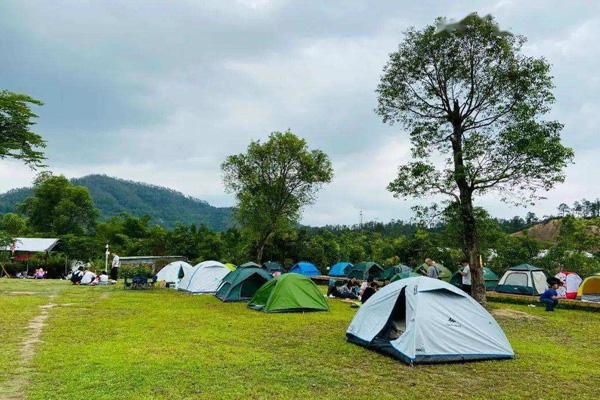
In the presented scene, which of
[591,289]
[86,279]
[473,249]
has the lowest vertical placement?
[86,279]

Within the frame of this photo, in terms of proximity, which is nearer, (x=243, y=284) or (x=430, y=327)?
(x=430, y=327)

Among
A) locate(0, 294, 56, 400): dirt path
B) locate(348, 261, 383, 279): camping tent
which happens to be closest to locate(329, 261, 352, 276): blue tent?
locate(348, 261, 383, 279): camping tent

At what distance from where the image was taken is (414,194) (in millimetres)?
17500

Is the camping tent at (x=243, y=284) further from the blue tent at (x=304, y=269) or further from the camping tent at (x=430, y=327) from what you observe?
the blue tent at (x=304, y=269)

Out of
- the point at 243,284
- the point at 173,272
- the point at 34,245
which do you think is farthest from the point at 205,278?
the point at 34,245

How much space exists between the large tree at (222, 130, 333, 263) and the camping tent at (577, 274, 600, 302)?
2089cm

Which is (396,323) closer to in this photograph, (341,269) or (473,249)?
(473,249)

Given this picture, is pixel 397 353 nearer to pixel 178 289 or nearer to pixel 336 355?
pixel 336 355

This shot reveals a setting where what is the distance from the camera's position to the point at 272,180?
119 ft

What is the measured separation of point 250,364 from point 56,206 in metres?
58.1

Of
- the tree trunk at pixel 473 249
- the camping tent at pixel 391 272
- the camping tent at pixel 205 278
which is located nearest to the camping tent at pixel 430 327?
the tree trunk at pixel 473 249

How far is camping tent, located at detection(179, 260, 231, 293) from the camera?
21859 millimetres

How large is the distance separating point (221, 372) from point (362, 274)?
2500 cm

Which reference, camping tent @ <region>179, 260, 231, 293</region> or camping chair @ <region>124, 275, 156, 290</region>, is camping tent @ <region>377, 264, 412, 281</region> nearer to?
camping tent @ <region>179, 260, 231, 293</region>
